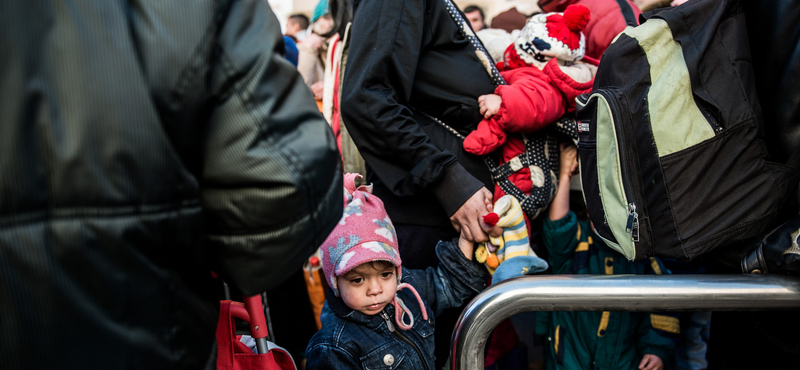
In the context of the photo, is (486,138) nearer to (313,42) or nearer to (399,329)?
(399,329)

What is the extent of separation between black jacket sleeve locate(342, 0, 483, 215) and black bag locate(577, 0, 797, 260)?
50 centimetres

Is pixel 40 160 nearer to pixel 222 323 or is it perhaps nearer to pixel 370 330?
pixel 222 323

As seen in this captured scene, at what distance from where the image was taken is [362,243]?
1672 millimetres

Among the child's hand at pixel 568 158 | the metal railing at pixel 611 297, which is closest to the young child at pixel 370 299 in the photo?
the metal railing at pixel 611 297

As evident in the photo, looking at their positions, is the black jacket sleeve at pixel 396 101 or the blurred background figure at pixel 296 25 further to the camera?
the blurred background figure at pixel 296 25

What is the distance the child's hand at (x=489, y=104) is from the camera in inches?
68.3

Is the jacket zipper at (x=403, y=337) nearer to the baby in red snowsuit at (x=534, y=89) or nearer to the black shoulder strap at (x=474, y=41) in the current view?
the baby in red snowsuit at (x=534, y=89)

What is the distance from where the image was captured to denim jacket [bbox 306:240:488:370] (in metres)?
1.65

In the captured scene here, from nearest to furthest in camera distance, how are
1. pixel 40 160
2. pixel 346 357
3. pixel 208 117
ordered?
pixel 40 160 < pixel 208 117 < pixel 346 357

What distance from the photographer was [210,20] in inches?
27.3

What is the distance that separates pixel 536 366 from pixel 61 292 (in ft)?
9.81

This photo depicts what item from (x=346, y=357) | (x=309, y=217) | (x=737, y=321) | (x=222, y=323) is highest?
(x=309, y=217)

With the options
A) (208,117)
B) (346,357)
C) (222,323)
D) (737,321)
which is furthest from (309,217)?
(737,321)

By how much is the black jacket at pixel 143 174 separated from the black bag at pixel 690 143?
962 mm
